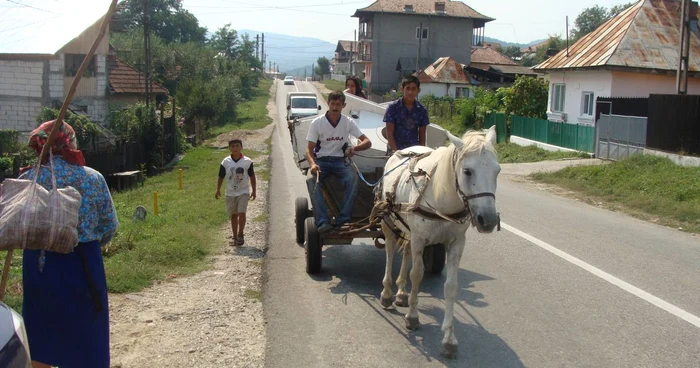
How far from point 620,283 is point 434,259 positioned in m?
2.13

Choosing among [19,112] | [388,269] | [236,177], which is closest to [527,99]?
[19,112]

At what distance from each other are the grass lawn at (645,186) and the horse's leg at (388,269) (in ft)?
24.0

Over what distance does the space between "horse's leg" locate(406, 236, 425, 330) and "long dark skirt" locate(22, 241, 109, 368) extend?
9.19 ft

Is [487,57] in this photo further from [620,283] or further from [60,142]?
[60,142]

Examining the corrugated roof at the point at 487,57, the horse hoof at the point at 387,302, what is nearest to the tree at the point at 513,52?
the corrugated roof at the point at 487,57

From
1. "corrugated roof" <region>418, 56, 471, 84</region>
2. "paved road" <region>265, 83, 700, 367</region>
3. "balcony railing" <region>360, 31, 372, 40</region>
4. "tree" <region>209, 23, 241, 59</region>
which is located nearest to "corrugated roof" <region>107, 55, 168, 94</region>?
"paved road" <region>265, 83, 700, 367</region>

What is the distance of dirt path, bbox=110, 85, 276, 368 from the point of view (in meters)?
5.61

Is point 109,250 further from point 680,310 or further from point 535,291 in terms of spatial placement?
point 680,310

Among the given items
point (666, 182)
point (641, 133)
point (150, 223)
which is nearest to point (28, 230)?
point (150, 223)

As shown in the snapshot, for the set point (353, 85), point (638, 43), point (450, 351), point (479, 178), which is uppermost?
point (638, 43)

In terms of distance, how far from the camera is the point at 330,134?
26.6ft

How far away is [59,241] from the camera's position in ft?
13.2

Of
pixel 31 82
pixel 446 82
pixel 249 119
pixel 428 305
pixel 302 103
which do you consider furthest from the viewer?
pixel 446 82

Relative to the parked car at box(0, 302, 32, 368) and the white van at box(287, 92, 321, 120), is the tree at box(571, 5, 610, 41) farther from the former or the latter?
the parked car at box(0, 302, 32, 368)
